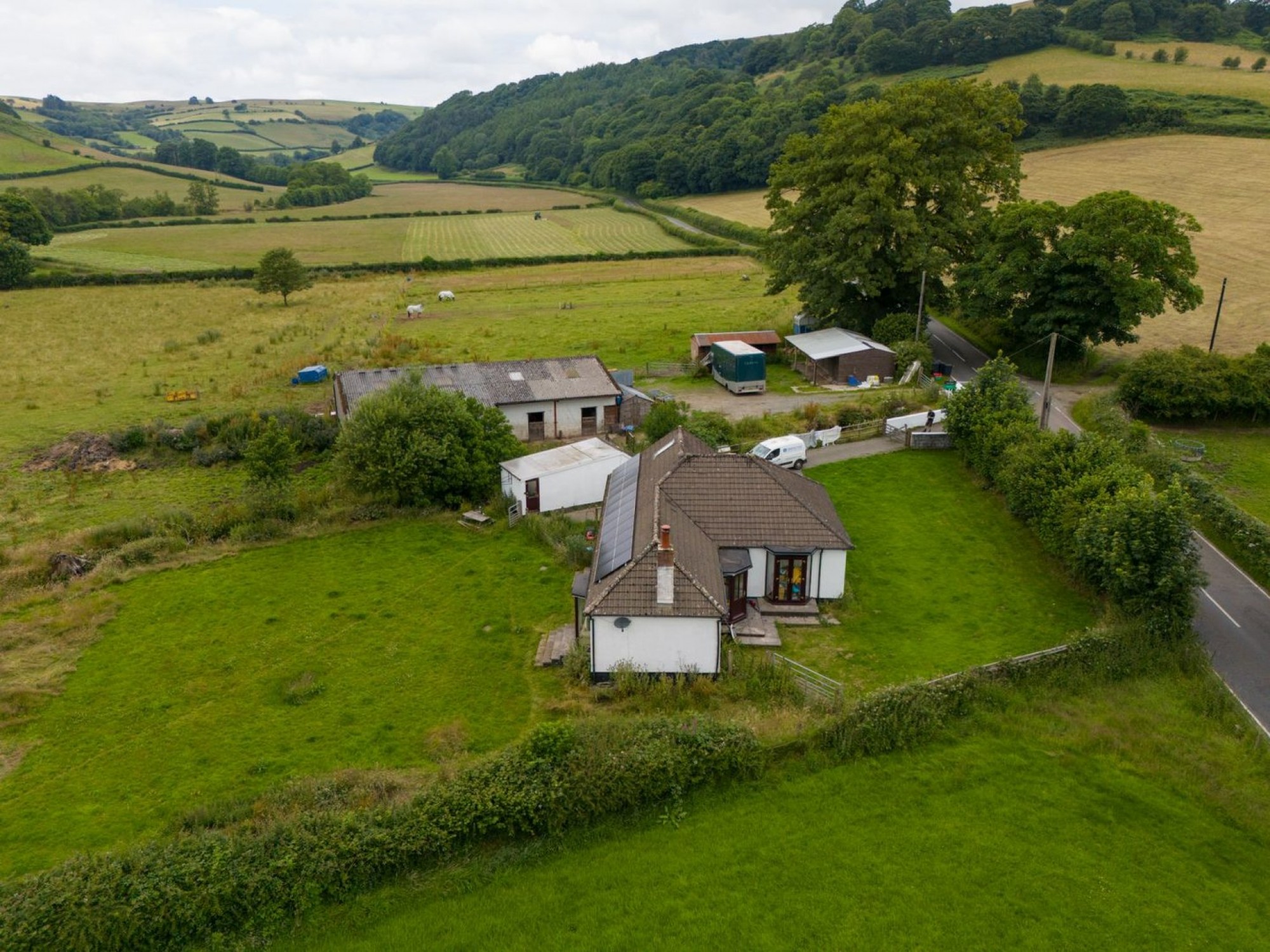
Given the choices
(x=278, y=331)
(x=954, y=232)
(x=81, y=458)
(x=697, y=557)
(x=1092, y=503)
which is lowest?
(x=81, y=458)

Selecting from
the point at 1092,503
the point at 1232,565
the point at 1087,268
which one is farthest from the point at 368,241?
the point at 1232,565

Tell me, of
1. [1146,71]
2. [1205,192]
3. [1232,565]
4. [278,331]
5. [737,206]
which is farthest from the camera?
[737,206]

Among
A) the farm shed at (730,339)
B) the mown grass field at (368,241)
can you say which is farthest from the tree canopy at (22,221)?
the farm shed at (730,339)

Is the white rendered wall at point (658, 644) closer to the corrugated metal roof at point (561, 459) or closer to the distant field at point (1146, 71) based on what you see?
the corrugated metal roof at point (561, 459)

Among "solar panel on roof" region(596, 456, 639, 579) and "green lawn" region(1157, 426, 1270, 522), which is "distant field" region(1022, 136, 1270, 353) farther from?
"solar panel on roof" region(596, 456, 639, 579)

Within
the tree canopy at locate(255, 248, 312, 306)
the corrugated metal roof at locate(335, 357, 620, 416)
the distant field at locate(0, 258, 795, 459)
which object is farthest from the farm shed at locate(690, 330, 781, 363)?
the tree canopy at locate(255, 248, 312, 306)

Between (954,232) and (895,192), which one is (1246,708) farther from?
(895,192)

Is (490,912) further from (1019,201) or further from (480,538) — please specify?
(1019,201)

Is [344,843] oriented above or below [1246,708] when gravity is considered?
above
